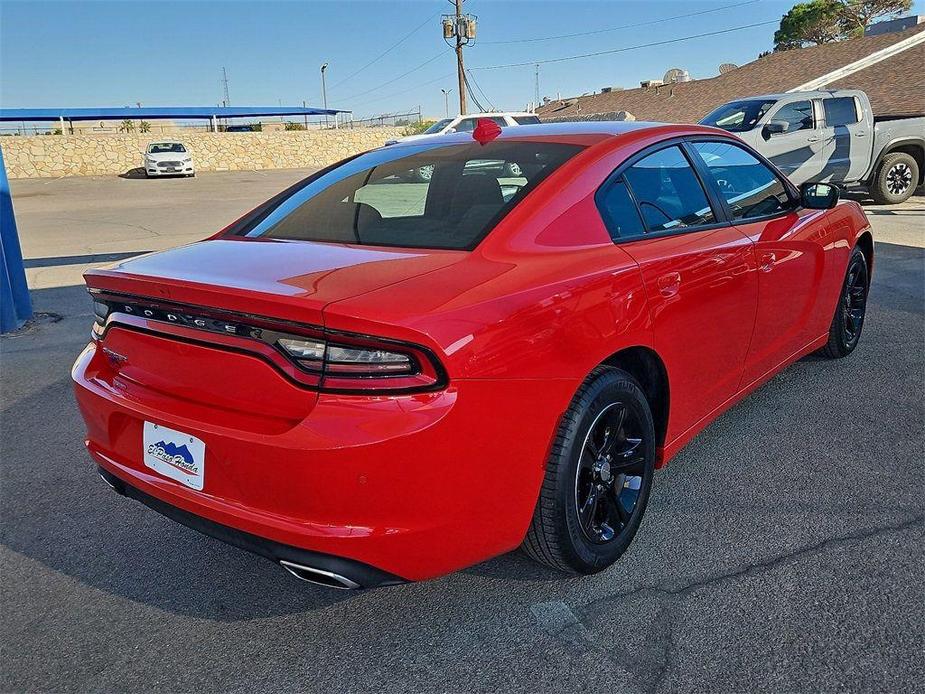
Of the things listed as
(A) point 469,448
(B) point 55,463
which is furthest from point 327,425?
(B) point 55,463

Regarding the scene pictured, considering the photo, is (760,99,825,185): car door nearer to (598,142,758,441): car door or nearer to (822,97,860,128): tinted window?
(822,97,860,128): tinted window

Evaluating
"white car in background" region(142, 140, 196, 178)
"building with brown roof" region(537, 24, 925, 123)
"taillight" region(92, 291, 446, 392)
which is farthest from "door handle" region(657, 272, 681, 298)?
"white car in background" region(142, 140, 196, 178)

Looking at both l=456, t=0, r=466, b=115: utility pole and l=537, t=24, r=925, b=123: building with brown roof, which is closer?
l=537, t=24, r=925, b=123: building with brown roof

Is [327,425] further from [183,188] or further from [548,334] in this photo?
[183,188]

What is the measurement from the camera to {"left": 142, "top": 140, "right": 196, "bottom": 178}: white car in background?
96.5ft

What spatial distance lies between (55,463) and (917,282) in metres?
7.26

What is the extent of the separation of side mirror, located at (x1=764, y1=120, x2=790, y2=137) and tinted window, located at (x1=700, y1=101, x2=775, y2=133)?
46cm

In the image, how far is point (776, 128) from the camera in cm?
1148

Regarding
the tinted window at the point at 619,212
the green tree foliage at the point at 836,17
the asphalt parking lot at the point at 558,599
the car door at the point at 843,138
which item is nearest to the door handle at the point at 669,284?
the tinted window at the point at 619,212

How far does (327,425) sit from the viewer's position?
6.31 ft

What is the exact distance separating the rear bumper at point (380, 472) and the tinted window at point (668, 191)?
1012 mm

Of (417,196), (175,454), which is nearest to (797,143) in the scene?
(417,196)

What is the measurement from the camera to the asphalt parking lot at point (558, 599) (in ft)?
7.09

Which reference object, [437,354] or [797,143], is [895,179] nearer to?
[797,143]
